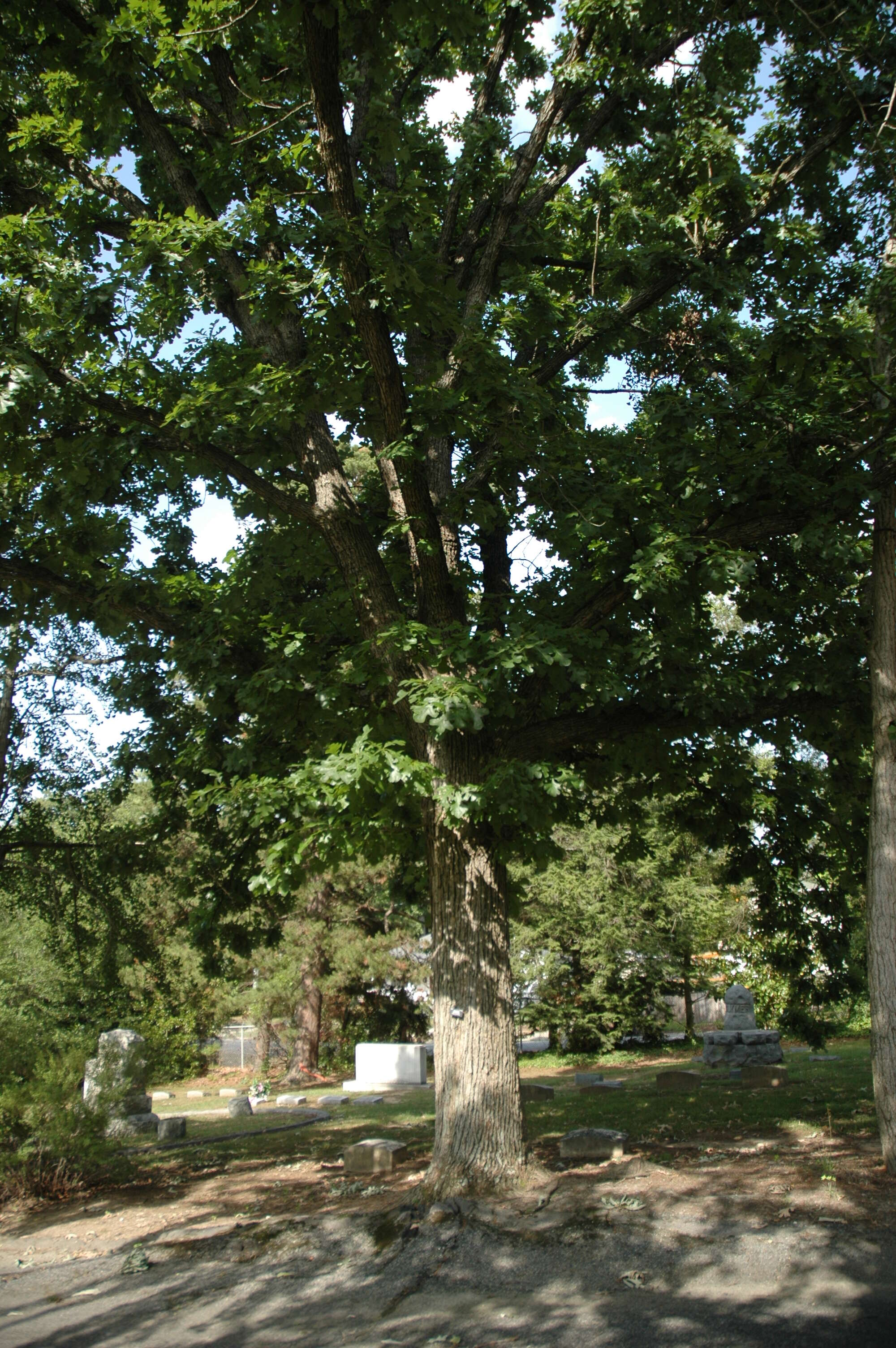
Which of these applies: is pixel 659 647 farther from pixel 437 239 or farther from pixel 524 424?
pixel 437 239

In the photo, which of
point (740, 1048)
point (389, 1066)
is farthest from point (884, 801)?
point (389, 1066)

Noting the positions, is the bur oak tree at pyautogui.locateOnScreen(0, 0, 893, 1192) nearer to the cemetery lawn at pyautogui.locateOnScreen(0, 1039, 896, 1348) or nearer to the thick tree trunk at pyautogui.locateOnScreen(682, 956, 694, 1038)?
the cemetery lawn at pyautogui.locateOnScreen(0, 1039, 896, 1348)

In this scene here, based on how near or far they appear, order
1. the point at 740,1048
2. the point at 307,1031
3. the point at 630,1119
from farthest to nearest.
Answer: the point at 307,1031
the point at 740,1048
the point at 630,1119

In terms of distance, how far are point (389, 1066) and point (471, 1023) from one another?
15320 millimetres

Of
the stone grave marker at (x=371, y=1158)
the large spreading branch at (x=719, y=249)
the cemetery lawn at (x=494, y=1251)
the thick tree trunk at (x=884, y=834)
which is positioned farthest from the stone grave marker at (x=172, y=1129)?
the large spreading branch at (x=719, y=249)

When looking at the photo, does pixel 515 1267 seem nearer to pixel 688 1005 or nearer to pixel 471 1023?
pixel 471 1023

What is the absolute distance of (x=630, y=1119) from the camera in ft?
37.4

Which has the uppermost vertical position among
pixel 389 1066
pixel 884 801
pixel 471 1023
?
pixel 884 801

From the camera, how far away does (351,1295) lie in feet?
18.9

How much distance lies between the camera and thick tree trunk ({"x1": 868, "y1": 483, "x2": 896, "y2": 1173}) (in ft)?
22.5

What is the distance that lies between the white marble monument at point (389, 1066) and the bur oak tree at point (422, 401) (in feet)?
42.4

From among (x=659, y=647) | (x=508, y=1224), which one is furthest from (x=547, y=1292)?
(x=659, y=647)

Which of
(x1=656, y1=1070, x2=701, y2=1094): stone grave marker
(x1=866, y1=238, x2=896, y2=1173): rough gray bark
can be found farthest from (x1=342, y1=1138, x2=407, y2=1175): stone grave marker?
(x1=656, y1=1070, x2=701, y2=1094): stone grave marker

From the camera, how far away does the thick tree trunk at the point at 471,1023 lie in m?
7.21
